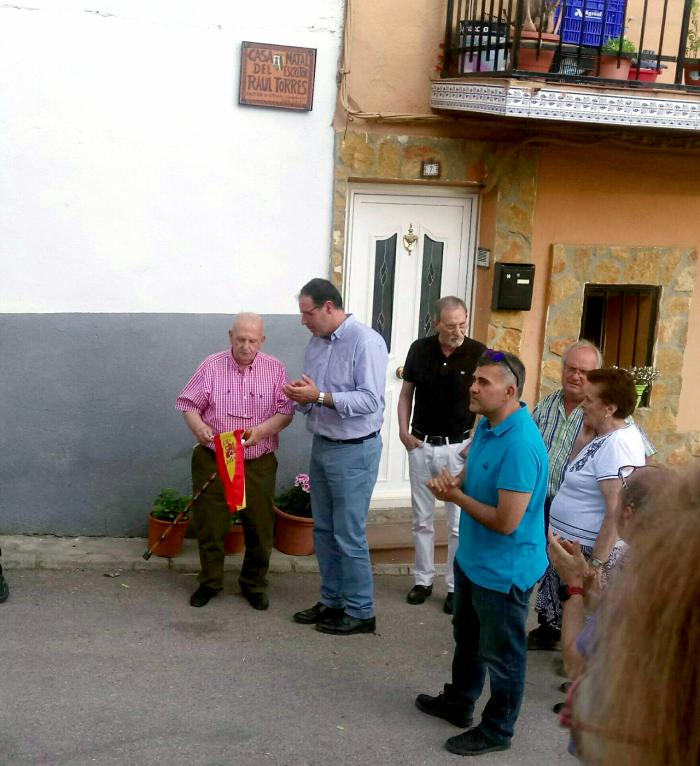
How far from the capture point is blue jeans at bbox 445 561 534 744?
14.5 feet

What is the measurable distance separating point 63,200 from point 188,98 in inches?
41.3

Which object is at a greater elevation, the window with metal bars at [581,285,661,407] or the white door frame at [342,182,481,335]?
the white door frame at [342,182,481,335]

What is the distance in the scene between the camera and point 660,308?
7.97 meters

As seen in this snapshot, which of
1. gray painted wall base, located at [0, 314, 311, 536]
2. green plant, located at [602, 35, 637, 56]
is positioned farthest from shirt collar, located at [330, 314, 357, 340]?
green plant, located at [602, 35, 637, 56]

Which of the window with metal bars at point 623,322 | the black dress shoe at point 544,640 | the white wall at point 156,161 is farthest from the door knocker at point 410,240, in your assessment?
the black dress shoe at point 544,640

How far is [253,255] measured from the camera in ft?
23.0

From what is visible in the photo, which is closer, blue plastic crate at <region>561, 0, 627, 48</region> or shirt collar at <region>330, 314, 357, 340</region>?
shirt collar at <region>330, 314, 357, 340</region>

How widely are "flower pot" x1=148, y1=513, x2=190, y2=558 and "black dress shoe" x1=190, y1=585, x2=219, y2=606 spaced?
1.98ft

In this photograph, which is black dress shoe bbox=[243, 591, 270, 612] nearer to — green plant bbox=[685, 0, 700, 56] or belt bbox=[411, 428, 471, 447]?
belt bbox=[411, 428, 471, 447]

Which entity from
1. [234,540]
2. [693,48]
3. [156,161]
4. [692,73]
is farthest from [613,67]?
[234,540]

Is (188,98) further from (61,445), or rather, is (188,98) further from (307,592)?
(307,592)

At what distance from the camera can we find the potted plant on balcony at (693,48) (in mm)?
7273

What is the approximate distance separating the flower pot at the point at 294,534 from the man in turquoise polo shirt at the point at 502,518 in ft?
8.13

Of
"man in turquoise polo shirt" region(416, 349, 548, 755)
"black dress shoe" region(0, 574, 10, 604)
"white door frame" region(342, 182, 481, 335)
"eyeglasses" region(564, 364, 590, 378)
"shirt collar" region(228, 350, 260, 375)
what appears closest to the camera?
"man in turquoise polo shirt" region(416, 349, 548, 755)
